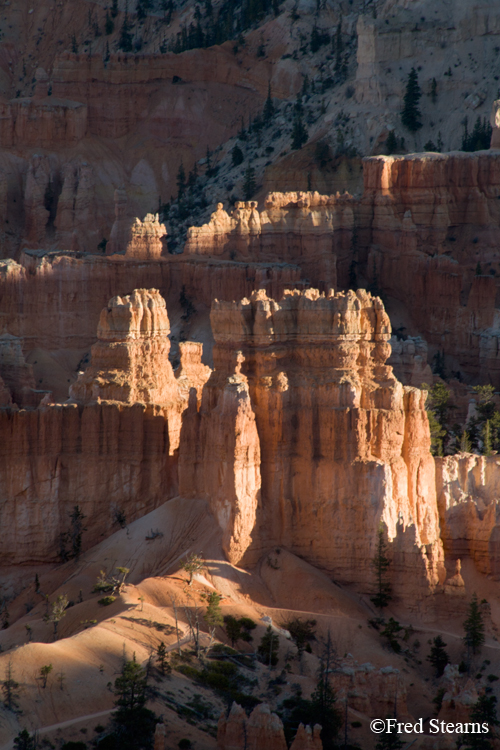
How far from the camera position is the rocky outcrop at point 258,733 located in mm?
45938

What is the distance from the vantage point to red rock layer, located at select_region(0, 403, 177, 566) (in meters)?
66.6

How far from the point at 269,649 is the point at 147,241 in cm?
6387

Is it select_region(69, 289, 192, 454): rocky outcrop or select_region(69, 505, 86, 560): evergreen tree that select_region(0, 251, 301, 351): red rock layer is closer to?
select_region(69, 289, 192, 454): rocky outcrop

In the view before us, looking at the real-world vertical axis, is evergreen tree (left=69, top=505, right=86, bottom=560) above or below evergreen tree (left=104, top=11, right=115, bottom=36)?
below

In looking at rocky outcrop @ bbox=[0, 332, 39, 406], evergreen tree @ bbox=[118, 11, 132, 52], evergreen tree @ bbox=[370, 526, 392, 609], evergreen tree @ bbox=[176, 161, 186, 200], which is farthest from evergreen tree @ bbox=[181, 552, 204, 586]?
evergreen tree @ bbox=[118, 11, 132, 52]

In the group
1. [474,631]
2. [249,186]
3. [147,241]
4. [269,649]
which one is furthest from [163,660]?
[249,186]

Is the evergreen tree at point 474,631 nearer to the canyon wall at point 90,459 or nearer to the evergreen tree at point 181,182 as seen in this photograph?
the canyon wall at point 90,459

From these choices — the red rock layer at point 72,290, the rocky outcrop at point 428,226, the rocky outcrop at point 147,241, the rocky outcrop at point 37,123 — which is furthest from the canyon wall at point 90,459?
the rocky outcrop at point 37,123

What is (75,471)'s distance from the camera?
222ft

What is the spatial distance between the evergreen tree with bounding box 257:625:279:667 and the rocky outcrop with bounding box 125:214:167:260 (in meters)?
61.8

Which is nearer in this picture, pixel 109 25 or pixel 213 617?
pixel 213 617

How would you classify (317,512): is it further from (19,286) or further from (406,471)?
(19,286)

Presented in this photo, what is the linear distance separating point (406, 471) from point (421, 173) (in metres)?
54.6

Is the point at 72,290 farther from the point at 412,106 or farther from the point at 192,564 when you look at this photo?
the point at 192,564
